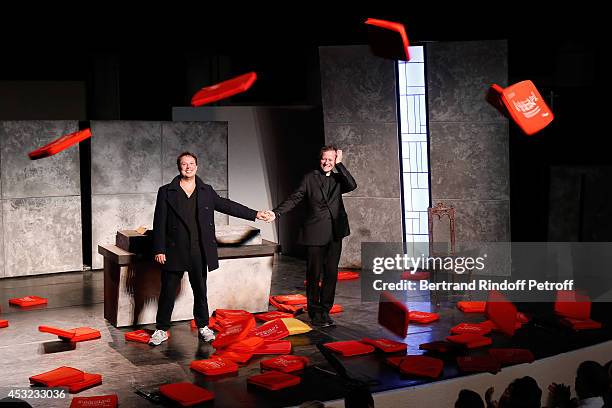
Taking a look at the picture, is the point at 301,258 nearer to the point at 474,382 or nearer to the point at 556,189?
the point at 556,189

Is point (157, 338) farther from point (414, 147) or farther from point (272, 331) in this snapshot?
point (414, 147)

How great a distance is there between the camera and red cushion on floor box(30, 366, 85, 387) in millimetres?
6246

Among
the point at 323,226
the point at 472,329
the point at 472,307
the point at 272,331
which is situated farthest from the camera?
the point at 472,307

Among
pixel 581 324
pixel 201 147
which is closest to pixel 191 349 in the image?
pixel 581 324

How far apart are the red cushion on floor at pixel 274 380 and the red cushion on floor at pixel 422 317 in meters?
2.16

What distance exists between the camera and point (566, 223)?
10.2 m

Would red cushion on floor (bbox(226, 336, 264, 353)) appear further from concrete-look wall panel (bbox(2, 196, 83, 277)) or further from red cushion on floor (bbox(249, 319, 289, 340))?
concrete-look wall panel (bbox(2, 196, 83, 277))

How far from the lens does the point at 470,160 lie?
10.3 m

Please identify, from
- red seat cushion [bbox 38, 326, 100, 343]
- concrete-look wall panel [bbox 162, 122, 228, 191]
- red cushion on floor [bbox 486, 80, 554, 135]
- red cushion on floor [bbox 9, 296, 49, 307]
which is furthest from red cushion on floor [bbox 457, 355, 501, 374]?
concrete-look wall panel [bbox 162, 122, 228, 191]

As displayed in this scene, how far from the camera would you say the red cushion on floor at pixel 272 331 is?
7.50 m

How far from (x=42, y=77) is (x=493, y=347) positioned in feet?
30.6

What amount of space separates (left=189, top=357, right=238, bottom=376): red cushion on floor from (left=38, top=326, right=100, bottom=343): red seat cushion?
4.40ft

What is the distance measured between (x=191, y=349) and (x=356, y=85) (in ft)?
14.7

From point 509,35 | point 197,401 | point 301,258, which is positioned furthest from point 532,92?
point 301,258
